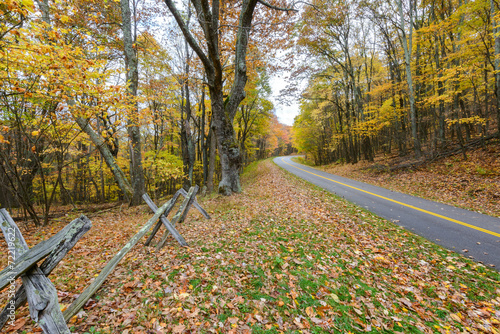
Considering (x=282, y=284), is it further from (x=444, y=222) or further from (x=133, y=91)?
(x=133, y=91)

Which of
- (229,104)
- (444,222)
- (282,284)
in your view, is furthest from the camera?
(229,104)

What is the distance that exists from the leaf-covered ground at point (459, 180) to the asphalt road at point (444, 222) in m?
0.99

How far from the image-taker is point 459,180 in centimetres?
998

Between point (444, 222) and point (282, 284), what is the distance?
6.53 metres

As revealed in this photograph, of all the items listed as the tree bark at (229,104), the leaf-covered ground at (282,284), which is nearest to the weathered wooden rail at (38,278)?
the leaf-covered ground at (282,284)

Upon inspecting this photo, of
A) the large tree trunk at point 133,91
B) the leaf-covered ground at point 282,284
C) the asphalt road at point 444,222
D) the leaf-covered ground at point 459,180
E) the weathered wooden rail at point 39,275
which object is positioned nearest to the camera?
the weathered wooden rail at point 39,275

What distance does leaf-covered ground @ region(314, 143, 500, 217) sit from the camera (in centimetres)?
810

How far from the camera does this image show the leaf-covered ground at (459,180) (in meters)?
8.10

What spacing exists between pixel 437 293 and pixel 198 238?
5.25 metres

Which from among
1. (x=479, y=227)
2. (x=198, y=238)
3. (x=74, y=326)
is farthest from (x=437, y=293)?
(x=74, y=326)

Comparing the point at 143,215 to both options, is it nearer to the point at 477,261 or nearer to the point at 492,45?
the point at 477,261

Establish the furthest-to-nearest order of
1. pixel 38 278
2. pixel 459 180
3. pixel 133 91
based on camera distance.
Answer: pixel 459 180, pixel 133 91, pixel 38 278

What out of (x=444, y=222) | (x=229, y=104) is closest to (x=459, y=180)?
(x=444, y=222)

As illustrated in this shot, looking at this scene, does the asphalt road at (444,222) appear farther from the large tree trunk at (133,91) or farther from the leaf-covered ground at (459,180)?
the large tree trunk at (133,91)
